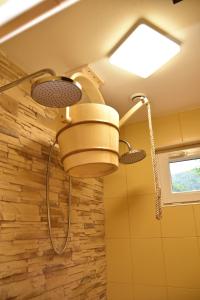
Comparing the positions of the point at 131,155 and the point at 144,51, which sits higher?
the point at 144,51

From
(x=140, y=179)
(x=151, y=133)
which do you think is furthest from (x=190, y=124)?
(x=151, y=133)

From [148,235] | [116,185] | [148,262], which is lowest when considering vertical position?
[148,262]

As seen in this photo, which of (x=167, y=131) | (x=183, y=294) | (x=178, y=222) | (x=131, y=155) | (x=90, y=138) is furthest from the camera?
(x=167, y=131)

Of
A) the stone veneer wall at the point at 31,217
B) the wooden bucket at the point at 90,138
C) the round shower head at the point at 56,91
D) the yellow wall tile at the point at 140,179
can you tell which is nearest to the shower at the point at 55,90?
the round shower head at the point at 56,91

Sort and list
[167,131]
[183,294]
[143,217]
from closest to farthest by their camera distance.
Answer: [183,294] → [143,217] → [167,131]

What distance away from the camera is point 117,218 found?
1973 mm

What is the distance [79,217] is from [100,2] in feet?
3.84

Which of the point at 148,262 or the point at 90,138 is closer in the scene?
the point at 90,138

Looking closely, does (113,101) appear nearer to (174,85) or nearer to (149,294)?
(174,85)

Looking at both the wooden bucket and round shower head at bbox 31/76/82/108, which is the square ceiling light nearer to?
the wooden bucket

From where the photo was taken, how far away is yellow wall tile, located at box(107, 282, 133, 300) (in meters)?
1.81

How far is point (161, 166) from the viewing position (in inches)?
79.3

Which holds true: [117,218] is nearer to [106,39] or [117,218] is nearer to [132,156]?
[132,156]

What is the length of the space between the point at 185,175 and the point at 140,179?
0.33m
